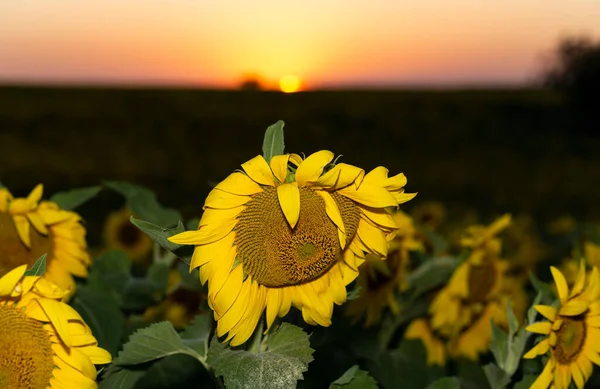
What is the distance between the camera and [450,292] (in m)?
3.16

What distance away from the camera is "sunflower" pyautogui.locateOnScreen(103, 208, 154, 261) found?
534 cm

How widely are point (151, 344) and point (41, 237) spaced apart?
0.65 meters

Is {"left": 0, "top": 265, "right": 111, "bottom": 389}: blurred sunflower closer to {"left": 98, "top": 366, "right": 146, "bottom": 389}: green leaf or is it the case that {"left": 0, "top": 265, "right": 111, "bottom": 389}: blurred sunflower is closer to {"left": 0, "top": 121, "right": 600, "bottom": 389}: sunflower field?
{"left": 0, "top": 121, "right": 600, "bottom": 389}: sunflower field

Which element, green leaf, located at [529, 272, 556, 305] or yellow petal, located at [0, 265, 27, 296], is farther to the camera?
green leaf, located at [529, 272, 556, 305]

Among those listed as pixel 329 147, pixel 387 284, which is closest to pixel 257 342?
pixel 387 284

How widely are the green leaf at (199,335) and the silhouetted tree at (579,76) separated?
84.4 ft

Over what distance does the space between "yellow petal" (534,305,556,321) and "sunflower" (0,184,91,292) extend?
3.69ft

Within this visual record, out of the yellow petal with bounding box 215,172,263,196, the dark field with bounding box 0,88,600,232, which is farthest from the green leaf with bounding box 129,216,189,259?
the dark field with bounding box 0,88,600,232

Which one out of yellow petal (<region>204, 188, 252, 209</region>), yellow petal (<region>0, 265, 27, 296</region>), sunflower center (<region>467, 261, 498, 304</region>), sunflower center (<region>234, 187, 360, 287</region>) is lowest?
sunflower center (<region>467, 261, 498, 304</region>)

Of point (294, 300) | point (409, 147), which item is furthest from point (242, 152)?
point (294, 300)

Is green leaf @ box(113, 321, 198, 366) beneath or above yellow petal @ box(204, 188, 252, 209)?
beneath

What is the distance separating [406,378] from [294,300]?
1.22 m

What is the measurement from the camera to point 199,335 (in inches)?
78.8

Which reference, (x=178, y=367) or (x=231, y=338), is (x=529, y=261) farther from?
(x=231, y=338)
